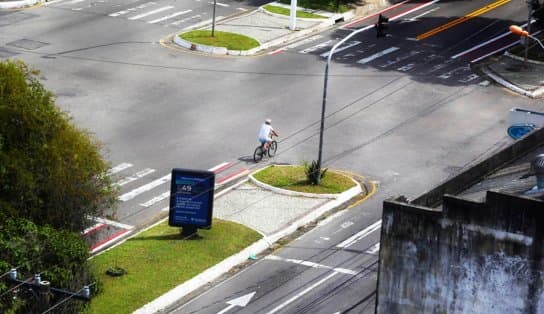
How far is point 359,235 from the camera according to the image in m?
41.2

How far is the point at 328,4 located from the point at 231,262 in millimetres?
31985

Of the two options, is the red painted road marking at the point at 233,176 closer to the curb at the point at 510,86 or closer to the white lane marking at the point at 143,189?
the white lane marking at the point at 143,189

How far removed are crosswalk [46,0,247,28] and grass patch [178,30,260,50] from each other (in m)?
2.45

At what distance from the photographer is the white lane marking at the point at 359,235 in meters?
40.5

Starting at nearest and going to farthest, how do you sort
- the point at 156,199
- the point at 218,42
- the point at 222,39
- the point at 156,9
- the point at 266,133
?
the point at 156,199
the point at 266,133
the point at 218,42
the point at 222,39
the point at 156,9

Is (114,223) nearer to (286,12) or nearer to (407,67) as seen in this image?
(407,67)

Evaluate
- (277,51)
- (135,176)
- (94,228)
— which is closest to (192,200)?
(94,228)

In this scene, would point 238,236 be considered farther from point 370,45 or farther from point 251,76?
point 370,45

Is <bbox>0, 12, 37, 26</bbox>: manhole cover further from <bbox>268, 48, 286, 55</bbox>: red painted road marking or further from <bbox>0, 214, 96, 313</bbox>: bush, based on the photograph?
<bbox>0, 214, 96, 313</bbox>: bush

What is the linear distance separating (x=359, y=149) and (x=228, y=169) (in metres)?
5.43

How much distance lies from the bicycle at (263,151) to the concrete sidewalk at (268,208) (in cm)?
214

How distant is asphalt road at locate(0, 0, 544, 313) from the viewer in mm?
39219

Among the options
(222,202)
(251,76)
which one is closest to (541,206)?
(222,202)

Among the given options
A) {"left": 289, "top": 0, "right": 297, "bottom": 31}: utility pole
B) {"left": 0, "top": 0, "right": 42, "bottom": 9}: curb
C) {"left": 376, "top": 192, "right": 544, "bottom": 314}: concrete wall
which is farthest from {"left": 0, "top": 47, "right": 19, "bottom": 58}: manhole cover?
{"left": 376, "top": 192, "right": 544, "bottom": 314}: concrete wall
